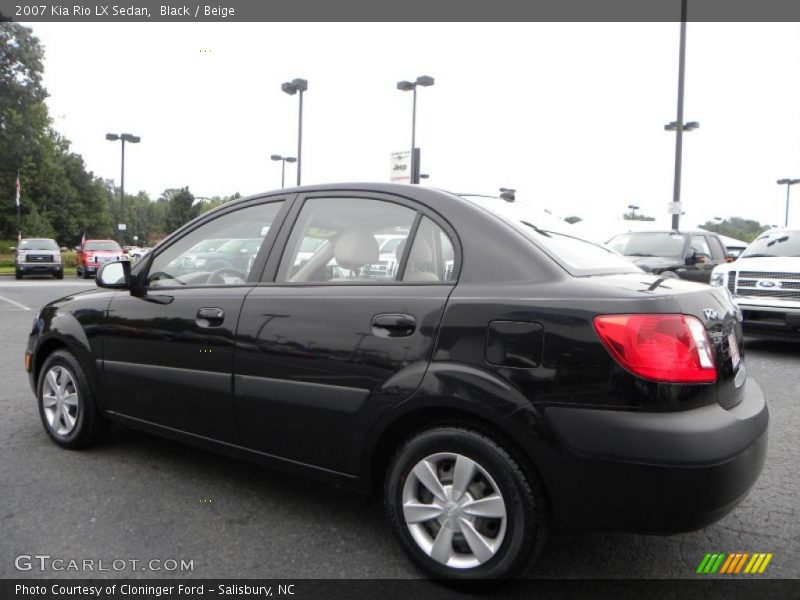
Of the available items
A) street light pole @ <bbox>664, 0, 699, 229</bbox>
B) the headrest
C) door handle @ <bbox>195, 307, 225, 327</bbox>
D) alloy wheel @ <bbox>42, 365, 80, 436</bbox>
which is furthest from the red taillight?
street light pole @ <bbox>664, 0, 699, 229</bbox>

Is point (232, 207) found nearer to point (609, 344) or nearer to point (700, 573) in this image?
point (609, 344)

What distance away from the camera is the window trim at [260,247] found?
3205mm

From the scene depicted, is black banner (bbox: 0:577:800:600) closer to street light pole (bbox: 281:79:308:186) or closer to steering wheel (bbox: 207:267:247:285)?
steering wheel (bbox: 207:267:247:285)

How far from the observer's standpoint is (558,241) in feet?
9.23

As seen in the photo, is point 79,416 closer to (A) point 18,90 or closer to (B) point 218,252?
(B) point 218,252

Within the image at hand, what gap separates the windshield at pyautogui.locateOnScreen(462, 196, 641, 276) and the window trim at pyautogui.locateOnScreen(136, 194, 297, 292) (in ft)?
3.24

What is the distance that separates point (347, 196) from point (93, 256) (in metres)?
26.1

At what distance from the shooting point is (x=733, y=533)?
298 cm

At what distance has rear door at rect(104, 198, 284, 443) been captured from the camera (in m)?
3.14

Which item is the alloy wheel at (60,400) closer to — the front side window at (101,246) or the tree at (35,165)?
the front side window at (101,246)

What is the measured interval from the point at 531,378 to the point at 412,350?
1.62ft

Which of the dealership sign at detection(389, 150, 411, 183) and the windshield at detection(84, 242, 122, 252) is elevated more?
the dealership sign at detection(389, 150, 411, 183)

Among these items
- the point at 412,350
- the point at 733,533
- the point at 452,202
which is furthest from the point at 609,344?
the point at 733,533

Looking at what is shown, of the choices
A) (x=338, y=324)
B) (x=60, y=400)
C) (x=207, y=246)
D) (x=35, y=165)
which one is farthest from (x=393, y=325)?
(x=35, y=165)
